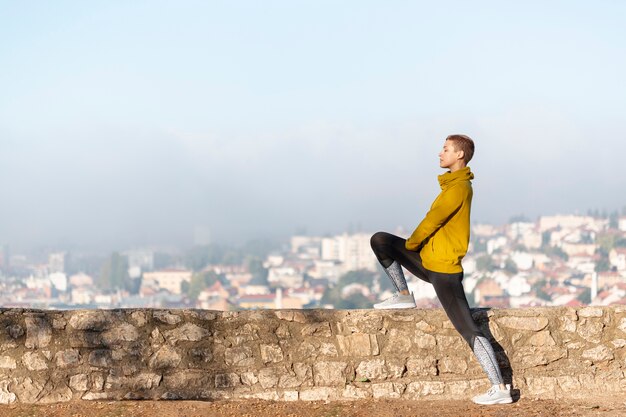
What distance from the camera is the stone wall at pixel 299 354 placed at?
713 cm

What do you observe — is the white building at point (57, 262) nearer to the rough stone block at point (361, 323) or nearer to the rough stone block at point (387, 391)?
the rough stone block at point (361, 323)

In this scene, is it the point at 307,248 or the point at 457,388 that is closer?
the point at 457,388

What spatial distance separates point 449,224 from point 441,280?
0.40 metres

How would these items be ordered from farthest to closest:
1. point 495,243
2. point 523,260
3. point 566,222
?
1. point 566,222
2. point 495,243
3. point 523,260

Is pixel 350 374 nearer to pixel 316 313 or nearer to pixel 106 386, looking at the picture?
pixel 316 313

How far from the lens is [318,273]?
15125cm

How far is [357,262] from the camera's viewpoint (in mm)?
157875

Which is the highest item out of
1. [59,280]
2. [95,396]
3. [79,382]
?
[79,382]

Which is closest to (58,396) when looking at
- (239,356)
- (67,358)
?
(67,358)

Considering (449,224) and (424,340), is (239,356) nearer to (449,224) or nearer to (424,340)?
(424,340)

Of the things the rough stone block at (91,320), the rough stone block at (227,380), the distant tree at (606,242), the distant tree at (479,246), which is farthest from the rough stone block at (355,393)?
the distant tree at (479,246)

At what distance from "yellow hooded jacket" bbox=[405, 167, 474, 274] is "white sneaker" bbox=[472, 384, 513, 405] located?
90cm

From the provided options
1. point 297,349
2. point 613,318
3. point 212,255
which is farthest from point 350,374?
point 212,255

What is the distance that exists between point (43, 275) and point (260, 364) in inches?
5599
